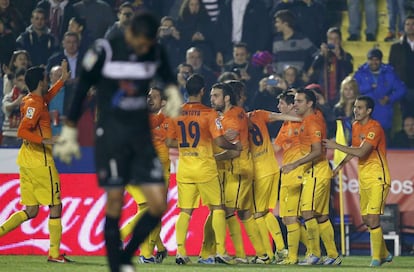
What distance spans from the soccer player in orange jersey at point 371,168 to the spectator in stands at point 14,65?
19.7ft

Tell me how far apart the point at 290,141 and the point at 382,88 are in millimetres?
4017

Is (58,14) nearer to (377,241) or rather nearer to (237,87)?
(237,87)

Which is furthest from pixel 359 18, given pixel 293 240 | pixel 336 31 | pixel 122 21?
pixel 293 240

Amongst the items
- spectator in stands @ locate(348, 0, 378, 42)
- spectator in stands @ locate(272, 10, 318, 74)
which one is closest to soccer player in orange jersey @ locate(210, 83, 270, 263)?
spectator in stands @ locate(272, 10, 318, 74)

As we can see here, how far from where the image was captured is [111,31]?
20625mm

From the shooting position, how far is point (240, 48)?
787 inches

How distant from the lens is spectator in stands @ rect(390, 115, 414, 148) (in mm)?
18984

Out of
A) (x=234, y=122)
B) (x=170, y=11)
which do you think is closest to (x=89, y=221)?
(x=234, y=122)

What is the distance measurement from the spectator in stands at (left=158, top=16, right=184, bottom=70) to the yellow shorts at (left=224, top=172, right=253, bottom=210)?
497cm

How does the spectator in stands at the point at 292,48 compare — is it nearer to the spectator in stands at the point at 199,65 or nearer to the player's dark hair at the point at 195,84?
the spectator in stands at the point at 199,65

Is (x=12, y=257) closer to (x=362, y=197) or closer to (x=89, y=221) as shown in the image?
(x=89, y=221)

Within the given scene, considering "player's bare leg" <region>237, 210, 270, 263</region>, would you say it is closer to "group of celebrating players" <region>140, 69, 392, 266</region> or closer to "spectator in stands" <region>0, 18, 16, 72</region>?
"group of celebrating players" <region>140, 69, 392, 266</region>

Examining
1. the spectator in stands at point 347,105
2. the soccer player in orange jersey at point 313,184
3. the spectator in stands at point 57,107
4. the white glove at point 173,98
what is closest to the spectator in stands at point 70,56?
the spectator in stands at point 57,107

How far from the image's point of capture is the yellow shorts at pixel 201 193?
1529cm
